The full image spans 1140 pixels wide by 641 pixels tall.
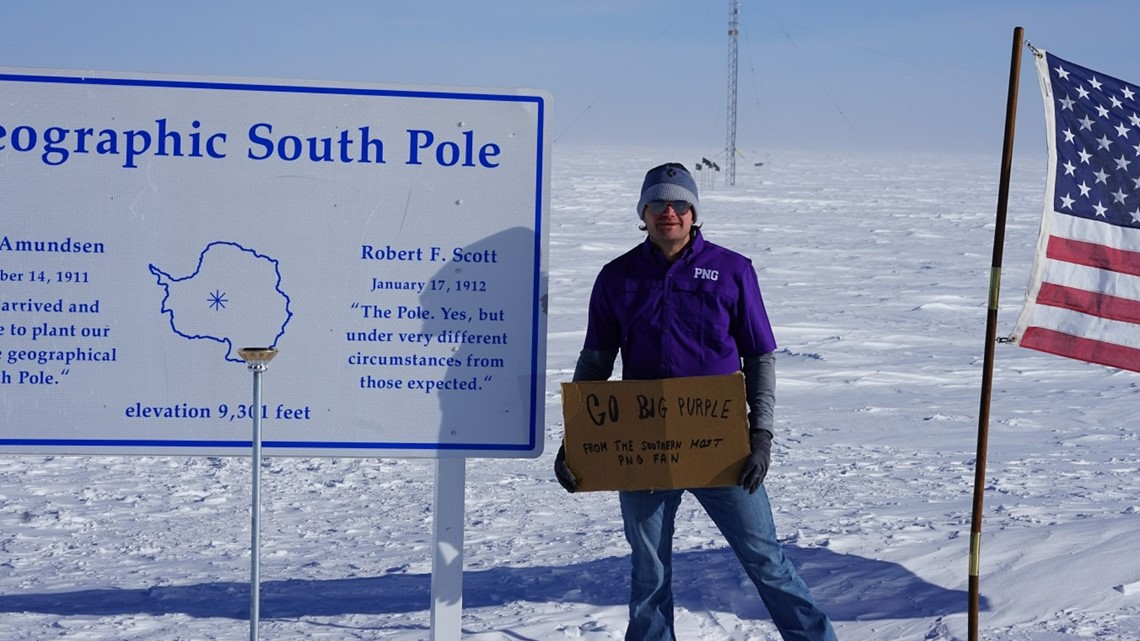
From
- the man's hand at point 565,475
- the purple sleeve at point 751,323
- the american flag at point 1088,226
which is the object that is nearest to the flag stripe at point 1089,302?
the american flag at point 1088,226

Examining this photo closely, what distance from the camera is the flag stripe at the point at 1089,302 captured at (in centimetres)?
346

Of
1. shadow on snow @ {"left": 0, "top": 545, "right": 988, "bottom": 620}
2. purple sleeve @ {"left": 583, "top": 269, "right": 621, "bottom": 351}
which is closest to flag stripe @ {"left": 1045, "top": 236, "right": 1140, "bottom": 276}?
shadow on snow @ {"left": 0, "top": 545, "right": 988, "bottom": 620}

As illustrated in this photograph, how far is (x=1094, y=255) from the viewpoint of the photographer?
3.46 m

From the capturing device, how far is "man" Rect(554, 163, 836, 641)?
306cm

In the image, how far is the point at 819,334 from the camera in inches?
441

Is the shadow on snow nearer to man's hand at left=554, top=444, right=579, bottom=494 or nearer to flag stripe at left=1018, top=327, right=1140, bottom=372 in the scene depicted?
flag stripe at left=1018, top=327, right=1140, bottom=372

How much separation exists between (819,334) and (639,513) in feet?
27.5

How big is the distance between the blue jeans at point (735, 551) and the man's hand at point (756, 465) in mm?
52

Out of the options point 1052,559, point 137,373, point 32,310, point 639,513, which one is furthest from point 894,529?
point 32,310

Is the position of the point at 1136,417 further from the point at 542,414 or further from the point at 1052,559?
the point at 542,414

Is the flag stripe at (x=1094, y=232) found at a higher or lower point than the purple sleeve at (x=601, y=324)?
higher

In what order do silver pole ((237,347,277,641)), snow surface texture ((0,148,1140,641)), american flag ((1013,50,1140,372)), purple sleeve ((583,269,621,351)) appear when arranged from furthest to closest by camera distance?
snow surface texture ((0,148,1140,641))
american flag ((1013,50,1140,372))
purple sleeve ((583,269,621,351))
silver pole ((237,347,277,641))

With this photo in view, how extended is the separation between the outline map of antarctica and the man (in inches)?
36.9

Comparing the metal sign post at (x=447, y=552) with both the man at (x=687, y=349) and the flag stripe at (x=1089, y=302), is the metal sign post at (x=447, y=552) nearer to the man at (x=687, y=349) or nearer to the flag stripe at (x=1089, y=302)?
the man at (x=687, y=349)
